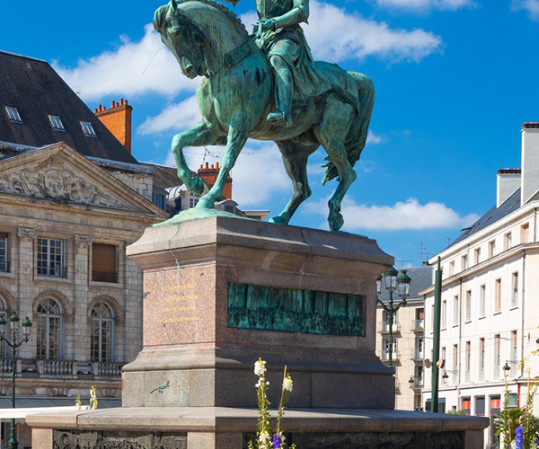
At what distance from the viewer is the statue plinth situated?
998 centimetres

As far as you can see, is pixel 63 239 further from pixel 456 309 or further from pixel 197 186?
pixel 197 186

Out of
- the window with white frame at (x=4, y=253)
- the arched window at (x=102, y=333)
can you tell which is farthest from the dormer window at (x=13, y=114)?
the arched window at (x=102, y=333)

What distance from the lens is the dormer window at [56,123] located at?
50406mm

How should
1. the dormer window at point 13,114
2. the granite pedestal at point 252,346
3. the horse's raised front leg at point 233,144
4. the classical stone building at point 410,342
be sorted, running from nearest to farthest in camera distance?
the granite pedestal at point 252,346 → the horse's raised front leg at point 233,144 → the dormer window at point 13,114 → the classical stone building at point 410,342

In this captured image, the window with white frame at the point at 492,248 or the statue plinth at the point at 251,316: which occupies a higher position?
the window with white frame at the point at 492,248

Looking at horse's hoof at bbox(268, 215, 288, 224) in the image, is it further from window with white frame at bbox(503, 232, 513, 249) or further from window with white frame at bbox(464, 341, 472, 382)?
window with white frame at bbox(464, 341, 472, 382)

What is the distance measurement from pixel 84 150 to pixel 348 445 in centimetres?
4225

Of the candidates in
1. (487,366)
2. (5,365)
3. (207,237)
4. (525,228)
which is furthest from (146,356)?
(487,366)

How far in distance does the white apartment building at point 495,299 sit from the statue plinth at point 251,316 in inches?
1327

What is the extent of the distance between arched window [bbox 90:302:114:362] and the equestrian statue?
38782mm

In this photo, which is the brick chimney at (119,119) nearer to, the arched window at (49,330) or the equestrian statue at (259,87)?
the arched window at (49,330)

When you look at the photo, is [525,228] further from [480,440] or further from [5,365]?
[480,440]

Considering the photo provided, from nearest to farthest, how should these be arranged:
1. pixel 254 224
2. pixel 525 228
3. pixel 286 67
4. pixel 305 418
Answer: pixel 305 418 < pixel 254 224 < pixel 286 67 < pixel 525 228

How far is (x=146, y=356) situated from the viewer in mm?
10562
